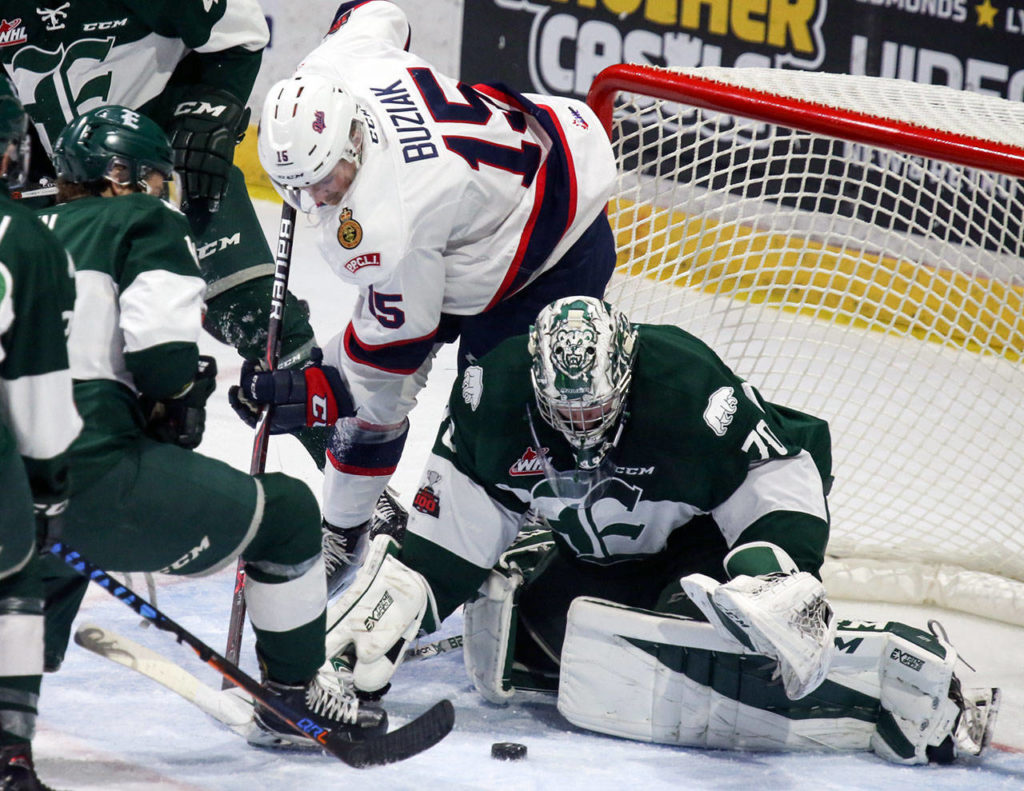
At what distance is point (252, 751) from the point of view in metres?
2.42

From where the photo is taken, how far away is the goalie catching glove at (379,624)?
99.9 inches

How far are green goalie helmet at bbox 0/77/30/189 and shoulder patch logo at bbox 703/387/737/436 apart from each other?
1.19 meters

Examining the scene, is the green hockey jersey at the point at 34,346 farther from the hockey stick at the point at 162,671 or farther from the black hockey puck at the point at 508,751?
the black hockey puck at the point at 508,751

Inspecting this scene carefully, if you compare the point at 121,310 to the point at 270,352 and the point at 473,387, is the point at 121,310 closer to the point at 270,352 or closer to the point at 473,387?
the point at 473,387

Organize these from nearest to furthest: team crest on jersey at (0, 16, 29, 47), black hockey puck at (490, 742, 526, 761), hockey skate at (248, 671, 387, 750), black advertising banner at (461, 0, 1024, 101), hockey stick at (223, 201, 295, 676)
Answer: hockey skate at (248, 671, 387, 750)
black hockey puck at (490, 742, 526, 761)
hockey stick at (223, 201, 295, 676)
team crest on jersey at (0, 16, 29, 47)
black advertising banner at (461, 0, 1024, 101)

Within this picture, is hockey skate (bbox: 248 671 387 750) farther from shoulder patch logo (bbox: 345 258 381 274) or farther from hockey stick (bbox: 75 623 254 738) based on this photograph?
shoulder patch logo (bbox: 345 258 381 274)

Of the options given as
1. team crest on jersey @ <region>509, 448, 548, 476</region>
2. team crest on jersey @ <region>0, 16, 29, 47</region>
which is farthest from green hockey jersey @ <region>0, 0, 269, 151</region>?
team crest on jersey @ <region>509, 448, 548, 476</region>

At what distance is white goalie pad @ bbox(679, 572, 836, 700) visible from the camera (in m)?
2.29

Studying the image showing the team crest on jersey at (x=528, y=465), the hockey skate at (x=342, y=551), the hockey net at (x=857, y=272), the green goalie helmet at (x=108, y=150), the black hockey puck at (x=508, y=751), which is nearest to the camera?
the green goalie helmet at (x=108, y=150)

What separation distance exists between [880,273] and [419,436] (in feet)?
4.61

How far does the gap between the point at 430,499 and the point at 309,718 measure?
484 millimetres

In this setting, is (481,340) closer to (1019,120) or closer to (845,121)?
(845,121)

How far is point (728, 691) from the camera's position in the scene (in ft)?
8.23

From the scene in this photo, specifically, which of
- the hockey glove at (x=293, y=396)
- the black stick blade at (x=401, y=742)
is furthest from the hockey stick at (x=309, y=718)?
the hockey glove at (x=293, y=396)
